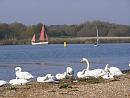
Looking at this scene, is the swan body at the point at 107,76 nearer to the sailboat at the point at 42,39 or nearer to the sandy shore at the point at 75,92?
the sandy shore at the point at 75,92

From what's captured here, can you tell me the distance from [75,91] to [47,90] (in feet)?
3.55

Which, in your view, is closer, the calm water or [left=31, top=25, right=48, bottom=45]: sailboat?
the calm water

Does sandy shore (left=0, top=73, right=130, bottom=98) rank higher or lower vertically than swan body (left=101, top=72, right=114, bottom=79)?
higher

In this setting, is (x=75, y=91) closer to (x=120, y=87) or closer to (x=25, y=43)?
(x=120, y=87)

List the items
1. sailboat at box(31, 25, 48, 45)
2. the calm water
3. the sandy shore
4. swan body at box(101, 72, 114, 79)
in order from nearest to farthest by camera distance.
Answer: the sandy shore → swan body at box(101, 72, 114, 79) → the calm water → sailboat at box(31, 25, 48, 45)

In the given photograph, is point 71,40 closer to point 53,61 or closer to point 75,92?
point 53,61

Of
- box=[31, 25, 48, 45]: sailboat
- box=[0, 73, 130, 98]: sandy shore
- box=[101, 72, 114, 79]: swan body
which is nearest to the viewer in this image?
box=[0, 73, 130, 98]: sandy shore

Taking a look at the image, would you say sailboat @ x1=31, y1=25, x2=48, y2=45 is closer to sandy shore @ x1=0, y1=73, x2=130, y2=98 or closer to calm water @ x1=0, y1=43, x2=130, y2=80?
calm water @ x1=0, y1=43, x2=130, y2=80

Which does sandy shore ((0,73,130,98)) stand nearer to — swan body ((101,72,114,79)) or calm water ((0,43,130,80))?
swan body ((101,72,114,79))

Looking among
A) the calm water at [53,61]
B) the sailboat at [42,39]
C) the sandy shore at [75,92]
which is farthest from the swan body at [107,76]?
the sailboat at [42,39]

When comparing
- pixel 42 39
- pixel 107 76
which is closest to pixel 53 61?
pixel 107 76

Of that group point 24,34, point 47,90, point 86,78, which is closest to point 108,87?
point 47,90

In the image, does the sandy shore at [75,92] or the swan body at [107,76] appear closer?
the sandy shore at [75,92]

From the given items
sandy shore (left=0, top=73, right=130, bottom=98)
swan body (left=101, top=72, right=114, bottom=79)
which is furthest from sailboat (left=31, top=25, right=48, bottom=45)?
sandy shore (left=0, top=73, right=130, bottom=98)
